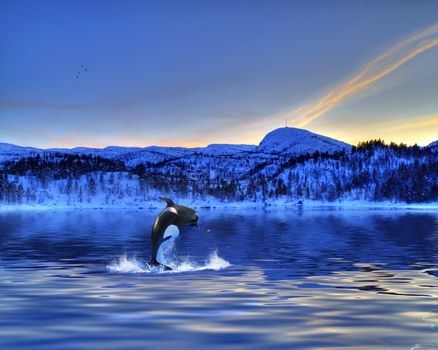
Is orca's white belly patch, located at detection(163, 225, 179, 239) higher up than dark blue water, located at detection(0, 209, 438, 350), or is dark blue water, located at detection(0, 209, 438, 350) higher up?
orca's white belly patch, located at detection(163, 225, 179, 239)

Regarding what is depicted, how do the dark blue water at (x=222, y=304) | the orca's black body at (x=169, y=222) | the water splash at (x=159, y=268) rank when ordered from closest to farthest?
the dark blue water at (x=222, y=304) → the orca's black body at (x=169, y=222) → the water splash at (x=159, y=268)

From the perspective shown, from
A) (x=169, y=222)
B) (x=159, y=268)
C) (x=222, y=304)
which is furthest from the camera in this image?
(x=159, y=268)

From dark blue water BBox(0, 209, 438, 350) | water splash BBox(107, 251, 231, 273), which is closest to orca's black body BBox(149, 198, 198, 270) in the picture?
dark blue water BBox(0, 209, 438, 350)

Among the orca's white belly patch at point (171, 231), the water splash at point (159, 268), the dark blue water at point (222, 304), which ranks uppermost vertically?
the orca's white belly patch at point (171, 231)

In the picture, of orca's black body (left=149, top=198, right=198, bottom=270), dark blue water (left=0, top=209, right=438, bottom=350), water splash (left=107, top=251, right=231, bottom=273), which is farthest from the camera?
water splash (left=107, top=251, right=231, bottom=273)

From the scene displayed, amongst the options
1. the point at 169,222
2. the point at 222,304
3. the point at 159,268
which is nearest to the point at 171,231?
the point at 169,222

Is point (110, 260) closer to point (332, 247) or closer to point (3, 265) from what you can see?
point (3, 265)

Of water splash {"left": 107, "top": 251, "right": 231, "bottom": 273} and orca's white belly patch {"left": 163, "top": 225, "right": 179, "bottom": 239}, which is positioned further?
water splash {"left": 107, "top": 251, "right": 231, "bottom": 273}

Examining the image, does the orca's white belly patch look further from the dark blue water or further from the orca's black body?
the dark blue water

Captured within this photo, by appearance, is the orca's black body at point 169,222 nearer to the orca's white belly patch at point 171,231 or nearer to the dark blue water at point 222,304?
the orca's white belly patch at point 171,231

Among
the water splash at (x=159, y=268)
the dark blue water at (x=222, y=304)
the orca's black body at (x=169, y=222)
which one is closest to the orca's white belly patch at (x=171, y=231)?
the orca's black body at (x=169, y=222)

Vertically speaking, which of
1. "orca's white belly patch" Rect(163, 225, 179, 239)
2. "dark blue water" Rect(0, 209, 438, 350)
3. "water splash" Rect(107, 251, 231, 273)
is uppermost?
"orca's white belly patch" Rect(163, 225, 179, 239)

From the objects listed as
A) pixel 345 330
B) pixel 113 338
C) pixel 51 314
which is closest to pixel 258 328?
pixel 345 330

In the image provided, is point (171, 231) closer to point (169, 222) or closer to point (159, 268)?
point (169, 222)
